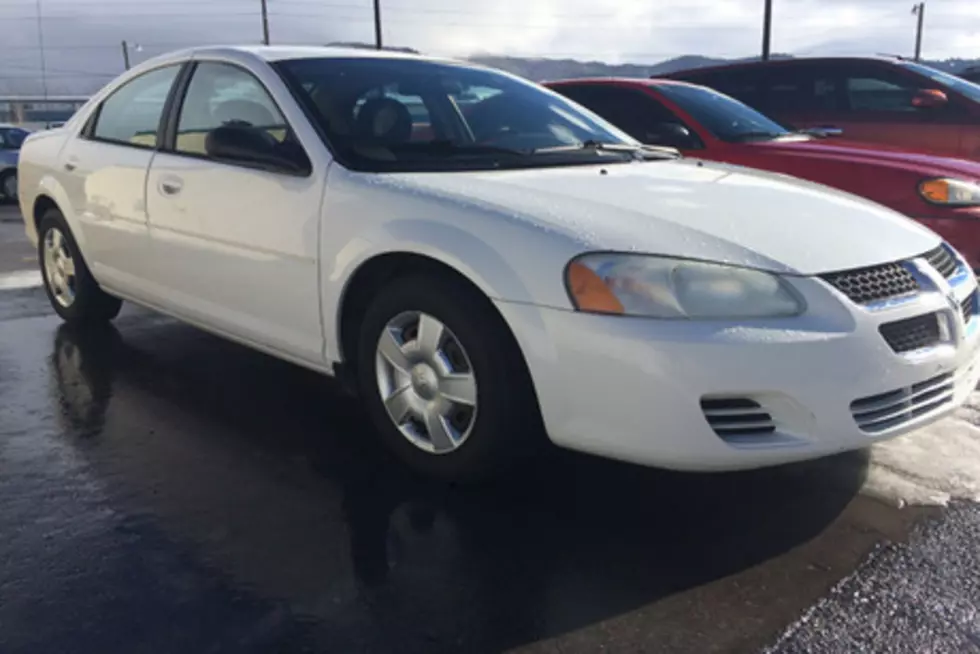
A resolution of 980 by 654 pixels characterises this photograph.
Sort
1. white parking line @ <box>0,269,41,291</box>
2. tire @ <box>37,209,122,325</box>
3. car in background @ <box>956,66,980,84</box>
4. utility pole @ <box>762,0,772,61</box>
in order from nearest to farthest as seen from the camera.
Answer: tire @ <box>37,209,122,325</box> < white parking line @ <box>0,269,41,291</box> < car in background @ <box>956,66,980,84</box> < utility pole @ <box>762,0,772,61</box>

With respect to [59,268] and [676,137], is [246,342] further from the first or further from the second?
[676,137]

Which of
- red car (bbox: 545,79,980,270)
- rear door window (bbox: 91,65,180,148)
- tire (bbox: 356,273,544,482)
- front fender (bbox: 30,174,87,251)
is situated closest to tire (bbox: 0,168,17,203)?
front fender (bbox: 30,174,87,251)

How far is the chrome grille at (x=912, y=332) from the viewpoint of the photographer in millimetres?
2705

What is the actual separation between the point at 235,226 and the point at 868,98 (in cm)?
613

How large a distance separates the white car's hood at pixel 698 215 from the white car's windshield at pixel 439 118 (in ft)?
0.70

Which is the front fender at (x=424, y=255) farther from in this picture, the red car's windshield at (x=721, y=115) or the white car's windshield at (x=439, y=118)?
the red car's windshield at (x=721, y=115)

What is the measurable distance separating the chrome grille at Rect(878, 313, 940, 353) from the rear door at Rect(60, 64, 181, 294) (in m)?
3.11

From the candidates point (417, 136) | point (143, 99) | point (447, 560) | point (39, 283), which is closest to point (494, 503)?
point (447, 560)

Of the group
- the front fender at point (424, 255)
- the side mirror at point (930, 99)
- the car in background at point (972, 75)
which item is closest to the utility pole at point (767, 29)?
the car in background at point (972, 75)

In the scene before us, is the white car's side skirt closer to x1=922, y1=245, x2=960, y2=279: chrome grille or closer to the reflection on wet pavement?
the reflection on wet pavement

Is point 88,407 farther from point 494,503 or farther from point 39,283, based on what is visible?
point 39,283

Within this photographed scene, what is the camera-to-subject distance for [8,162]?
15.0 metres

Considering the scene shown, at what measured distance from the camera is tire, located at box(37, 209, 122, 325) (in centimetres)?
510

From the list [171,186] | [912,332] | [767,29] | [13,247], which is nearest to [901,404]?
[912,332]
